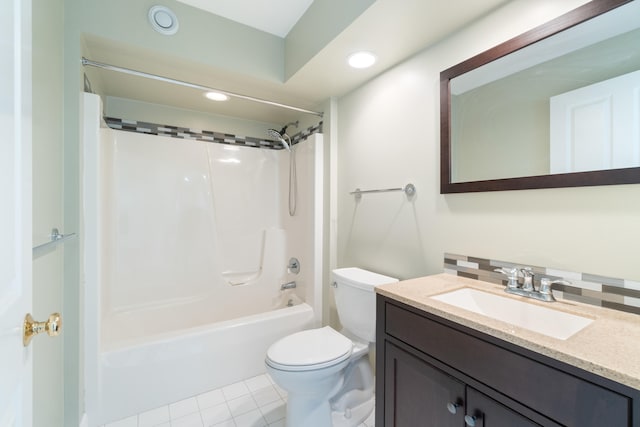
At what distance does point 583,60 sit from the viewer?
3.17ft

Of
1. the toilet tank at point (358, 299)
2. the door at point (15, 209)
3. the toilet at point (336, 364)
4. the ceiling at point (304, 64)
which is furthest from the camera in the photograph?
the toilet tank at point (358, 299)

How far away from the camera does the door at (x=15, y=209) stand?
1.62ft

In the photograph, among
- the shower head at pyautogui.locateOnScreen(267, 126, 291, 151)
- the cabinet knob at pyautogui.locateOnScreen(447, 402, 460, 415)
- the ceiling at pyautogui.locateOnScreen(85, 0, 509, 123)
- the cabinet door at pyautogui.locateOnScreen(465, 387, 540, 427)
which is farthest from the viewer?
the shower head at pyautogui.locateOnScreen(267, 126, 291, 151)

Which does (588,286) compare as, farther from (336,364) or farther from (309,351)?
(309,351)

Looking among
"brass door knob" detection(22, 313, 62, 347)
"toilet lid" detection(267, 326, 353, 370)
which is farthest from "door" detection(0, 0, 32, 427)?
"toilet lid" detection(267, 326, 353, 370)

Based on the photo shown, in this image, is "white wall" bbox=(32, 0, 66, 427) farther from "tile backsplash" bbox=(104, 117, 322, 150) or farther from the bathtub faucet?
the bathtub faucet

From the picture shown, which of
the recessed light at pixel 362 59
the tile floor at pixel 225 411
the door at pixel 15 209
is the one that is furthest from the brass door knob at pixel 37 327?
the recessed light at pixel 362 59

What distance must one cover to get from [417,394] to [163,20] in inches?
88.2

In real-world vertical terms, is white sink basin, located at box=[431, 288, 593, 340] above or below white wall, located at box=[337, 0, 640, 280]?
below

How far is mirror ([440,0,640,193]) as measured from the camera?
878mm

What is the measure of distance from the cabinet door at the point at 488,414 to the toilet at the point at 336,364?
0.69m

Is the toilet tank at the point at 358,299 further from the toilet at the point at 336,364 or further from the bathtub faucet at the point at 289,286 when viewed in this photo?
the bathtub faucet at the point at 289,286

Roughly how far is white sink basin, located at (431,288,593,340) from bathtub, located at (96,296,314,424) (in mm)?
1318

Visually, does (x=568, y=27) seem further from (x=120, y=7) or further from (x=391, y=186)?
(x=120, y=7)
